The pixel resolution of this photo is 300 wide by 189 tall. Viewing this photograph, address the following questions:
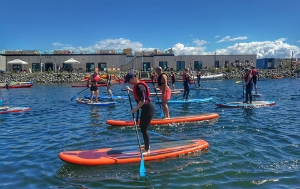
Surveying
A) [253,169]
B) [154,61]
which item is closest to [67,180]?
[253,169]

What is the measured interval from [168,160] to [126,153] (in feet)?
3.50

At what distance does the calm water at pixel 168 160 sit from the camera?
5.86 meters

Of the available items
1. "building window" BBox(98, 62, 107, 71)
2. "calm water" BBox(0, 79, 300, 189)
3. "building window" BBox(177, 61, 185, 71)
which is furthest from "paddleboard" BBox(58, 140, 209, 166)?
"building window" BBox(177, 61, 185, 71)

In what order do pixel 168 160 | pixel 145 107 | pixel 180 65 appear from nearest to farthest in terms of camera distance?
pixel 145 107
pixel 168 160
pixel 180 65

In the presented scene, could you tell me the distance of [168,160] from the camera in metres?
6.92

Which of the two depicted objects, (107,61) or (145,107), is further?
(107,61)

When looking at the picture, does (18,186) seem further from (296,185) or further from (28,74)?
(28,74)

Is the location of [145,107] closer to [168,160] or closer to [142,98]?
[142,98]

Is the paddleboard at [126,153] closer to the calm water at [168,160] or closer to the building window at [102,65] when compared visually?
the calm water at [168,160]

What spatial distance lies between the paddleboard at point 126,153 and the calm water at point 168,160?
0.15 meters

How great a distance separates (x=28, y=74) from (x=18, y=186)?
148 feet

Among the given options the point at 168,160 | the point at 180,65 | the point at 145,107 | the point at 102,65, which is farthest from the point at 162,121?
the point at 180,65

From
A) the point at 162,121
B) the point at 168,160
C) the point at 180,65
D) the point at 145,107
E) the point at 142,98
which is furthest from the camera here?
the point at 180,65

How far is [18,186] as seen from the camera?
576cm
